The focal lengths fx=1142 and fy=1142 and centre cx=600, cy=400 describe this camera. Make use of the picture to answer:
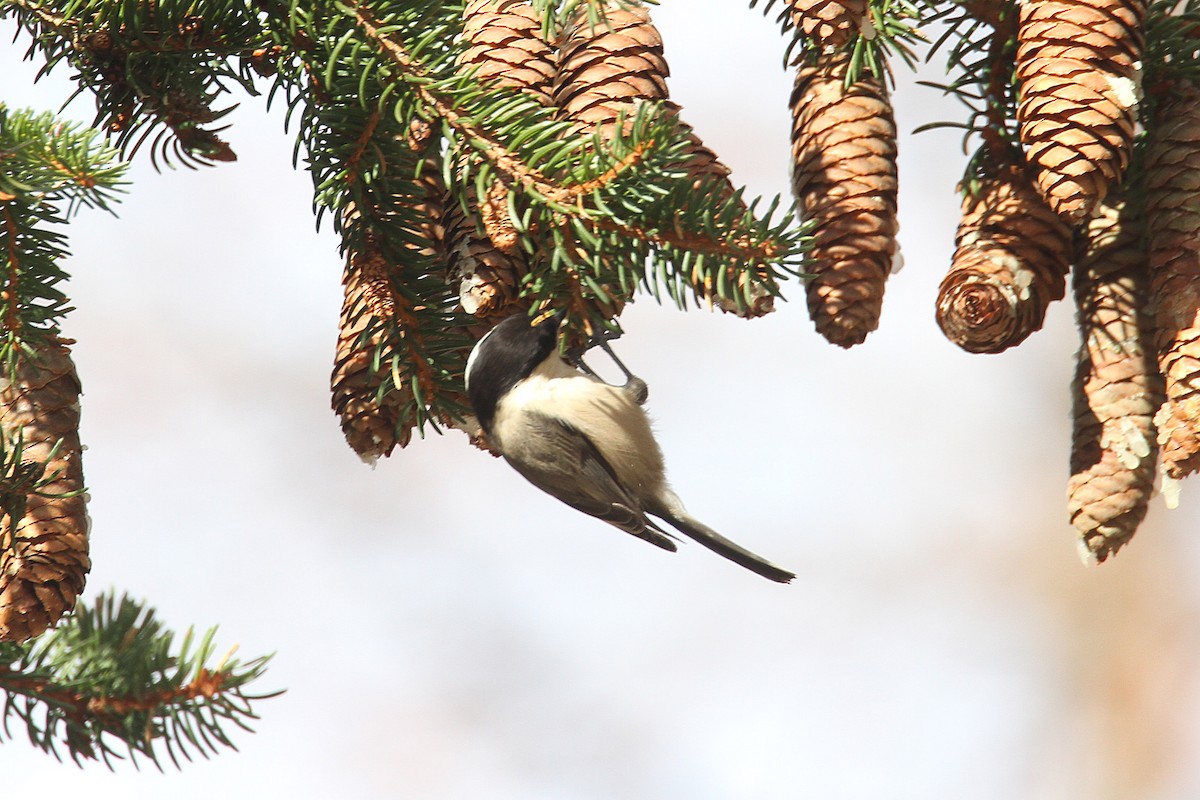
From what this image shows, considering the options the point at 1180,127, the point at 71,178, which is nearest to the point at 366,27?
the point at 71,178

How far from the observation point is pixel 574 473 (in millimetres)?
1357

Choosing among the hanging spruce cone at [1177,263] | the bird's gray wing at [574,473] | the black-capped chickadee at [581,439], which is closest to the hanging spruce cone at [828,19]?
the hanging spruce cone at [1177,263]

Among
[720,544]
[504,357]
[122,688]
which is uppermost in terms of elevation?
[720,544]

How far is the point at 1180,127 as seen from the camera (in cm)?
88

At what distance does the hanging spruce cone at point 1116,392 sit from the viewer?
2.96ft

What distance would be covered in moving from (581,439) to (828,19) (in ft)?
1.95

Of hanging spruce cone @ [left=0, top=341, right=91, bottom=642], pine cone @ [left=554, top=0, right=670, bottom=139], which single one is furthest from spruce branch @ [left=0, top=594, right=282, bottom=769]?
pine cone @ [left=554, top=0, right=670, bottom=139]

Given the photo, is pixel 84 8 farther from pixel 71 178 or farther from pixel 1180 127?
pixel 1180 127

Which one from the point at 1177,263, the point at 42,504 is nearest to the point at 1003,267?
the point at 1177,263

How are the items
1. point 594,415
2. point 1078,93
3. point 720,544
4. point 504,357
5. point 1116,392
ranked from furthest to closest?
point 720,544
point 594,415
point 504,357
point 1116,392
point 1078,93

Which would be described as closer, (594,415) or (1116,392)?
(1116,392)

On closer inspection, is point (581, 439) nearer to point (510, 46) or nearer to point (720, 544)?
point (720, 544)

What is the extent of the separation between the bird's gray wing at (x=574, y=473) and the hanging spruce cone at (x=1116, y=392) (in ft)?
1.88

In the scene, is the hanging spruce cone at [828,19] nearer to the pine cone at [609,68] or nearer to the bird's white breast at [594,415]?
the pine cone at [609,68]
